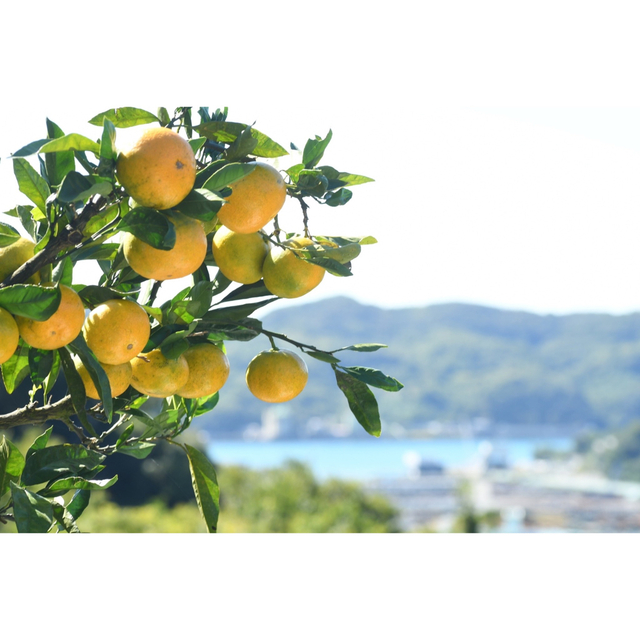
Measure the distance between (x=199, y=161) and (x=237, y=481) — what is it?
9831mm

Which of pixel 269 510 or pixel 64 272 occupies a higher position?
pixel 64 272

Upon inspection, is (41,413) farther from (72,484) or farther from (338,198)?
(338,198)

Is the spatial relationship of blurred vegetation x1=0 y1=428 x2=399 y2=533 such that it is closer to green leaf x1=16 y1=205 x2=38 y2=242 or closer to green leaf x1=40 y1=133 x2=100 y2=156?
green leaf x1=16 y1=205 x2=38 y2=242

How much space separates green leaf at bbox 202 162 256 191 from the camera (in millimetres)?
402

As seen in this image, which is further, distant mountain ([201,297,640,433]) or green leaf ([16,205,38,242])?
distant mountain ([201,297,640,433])

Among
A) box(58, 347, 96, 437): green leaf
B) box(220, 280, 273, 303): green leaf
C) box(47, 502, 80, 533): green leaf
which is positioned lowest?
box(47, 502, 80, 533): green leaf

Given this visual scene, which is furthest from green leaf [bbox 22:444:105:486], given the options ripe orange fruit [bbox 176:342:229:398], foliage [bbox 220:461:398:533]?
foliage [bbox 220:461:398:533]

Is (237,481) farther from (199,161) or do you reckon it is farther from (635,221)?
(635,221)

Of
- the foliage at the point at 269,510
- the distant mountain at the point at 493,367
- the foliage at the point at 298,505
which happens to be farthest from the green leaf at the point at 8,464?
the distant mountain at the point at 493,367

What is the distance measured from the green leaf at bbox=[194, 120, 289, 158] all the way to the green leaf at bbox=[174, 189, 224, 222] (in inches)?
3.5

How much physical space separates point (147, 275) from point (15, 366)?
178 mm

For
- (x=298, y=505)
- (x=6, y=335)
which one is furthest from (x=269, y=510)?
(x=6, y=335)

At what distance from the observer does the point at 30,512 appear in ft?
1.52
